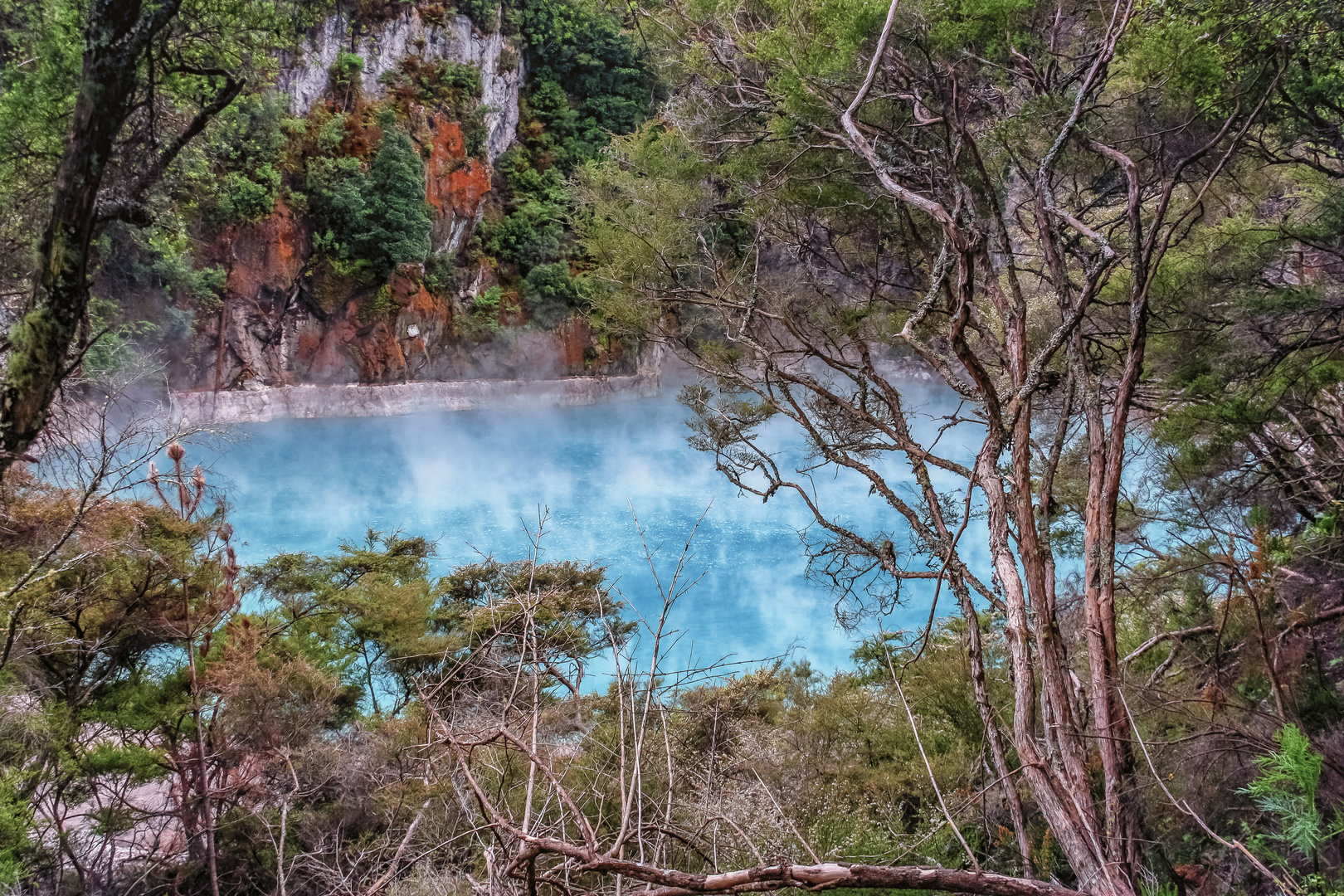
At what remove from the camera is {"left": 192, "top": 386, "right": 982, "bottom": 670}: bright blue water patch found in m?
12.7

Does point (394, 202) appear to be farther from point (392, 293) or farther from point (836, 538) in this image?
point (836, 538)

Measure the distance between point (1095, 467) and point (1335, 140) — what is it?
7.45 ft

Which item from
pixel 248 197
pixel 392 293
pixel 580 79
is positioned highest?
pixel 580 79

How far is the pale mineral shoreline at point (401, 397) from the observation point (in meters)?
13.1

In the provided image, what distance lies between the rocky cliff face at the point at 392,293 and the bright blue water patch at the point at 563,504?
3.46 ft

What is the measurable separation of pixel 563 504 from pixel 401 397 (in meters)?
3.61

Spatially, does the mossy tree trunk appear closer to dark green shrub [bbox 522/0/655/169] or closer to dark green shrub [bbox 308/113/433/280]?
dark green shrub [bbox 308/113/433/280]

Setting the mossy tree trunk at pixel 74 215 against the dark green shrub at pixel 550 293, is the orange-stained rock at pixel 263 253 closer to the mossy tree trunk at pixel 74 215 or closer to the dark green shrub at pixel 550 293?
the dark green shrub at pixel 550 293

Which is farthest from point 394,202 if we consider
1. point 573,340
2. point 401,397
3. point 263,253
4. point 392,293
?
point 573,340

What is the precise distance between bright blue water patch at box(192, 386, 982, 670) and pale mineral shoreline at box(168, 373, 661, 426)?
224 mm

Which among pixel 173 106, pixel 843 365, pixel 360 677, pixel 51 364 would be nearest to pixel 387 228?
pixel 360 677

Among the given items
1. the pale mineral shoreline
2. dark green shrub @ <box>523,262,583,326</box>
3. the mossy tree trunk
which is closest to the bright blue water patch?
the pale mineral shoreline

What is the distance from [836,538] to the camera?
14.7ft

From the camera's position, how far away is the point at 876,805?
17.7 ft
